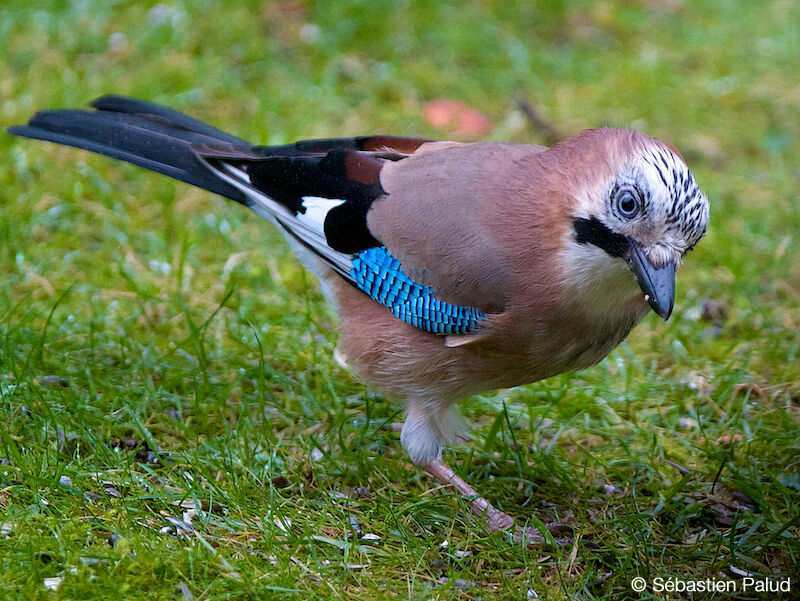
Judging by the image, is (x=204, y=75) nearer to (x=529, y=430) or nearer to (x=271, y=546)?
(x=529, y=430)

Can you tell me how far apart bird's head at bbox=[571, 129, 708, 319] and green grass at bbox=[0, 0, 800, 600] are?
0.80 meters

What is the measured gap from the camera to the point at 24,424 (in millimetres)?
3051

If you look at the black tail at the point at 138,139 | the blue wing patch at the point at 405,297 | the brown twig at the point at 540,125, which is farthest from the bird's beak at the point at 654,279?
the brown twig at the point at 540,125

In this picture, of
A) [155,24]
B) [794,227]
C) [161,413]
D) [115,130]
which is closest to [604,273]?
[161,413]

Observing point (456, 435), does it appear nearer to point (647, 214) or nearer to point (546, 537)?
point (546, 537)

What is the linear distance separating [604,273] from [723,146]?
3304mm

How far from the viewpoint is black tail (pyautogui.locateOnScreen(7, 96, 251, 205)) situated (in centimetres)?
341

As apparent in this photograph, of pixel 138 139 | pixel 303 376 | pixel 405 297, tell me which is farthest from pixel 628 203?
pixel 138 139

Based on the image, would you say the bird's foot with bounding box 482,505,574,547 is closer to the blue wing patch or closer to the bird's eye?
the blue wing patch

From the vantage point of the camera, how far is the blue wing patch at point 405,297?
2.91 metres

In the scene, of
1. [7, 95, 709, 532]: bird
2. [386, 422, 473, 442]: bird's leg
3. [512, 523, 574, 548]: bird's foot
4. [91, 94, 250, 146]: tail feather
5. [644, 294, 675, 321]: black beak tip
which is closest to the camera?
[644, 294, 675, 321]: black beak tip

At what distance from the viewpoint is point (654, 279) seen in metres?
2.57

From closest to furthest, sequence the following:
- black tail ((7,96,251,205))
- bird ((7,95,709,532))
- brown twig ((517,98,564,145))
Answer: bird ((7,95,709,532)) → black tail ((7,96,251,205)) → brown twig ((517,98,564,145))

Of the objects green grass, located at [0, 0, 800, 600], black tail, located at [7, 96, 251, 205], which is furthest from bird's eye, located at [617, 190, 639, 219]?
black tail, located at [7, 96, 251, 205]
